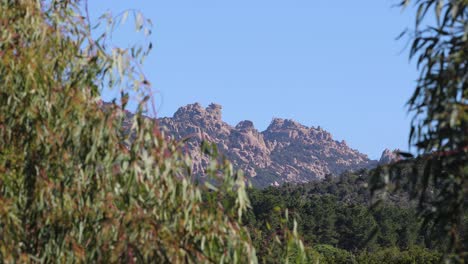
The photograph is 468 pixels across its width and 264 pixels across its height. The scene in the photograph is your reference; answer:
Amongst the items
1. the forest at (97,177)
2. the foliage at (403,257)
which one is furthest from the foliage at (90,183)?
the foliage at (403,257)

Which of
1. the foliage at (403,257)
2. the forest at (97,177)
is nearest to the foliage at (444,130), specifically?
the forest at (97,177)

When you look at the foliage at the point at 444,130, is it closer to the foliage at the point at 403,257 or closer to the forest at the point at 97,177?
the forest at the point at 97,177

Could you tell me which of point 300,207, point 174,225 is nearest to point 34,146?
point 174,225

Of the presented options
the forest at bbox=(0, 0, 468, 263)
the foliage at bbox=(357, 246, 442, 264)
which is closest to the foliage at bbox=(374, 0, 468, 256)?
the forest at bbox=(0, 0, 468, 263)

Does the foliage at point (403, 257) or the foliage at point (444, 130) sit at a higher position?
the foliage at point (403, 257)

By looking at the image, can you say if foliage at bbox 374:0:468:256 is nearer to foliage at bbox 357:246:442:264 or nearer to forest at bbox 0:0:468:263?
forest at bbox 0:0:468:263

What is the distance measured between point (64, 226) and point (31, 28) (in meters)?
1.99

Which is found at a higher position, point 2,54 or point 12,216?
point 2,54

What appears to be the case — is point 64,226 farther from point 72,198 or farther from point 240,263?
point 240,263

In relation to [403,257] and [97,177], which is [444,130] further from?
[403,257]

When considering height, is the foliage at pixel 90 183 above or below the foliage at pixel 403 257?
below

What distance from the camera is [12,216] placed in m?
8.67

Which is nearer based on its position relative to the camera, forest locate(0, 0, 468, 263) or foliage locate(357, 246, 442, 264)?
forest locate(0, 0, 468, 263)

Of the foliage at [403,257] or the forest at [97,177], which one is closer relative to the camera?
the forest at [97,177]
